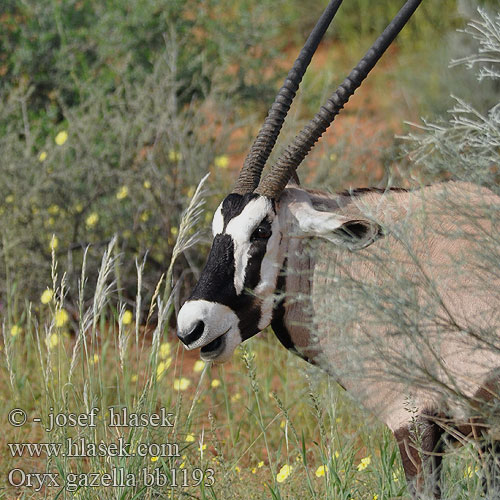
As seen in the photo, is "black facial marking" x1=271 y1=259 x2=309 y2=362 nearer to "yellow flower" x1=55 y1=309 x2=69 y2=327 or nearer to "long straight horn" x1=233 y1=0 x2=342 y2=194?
"long straight horn" x1=233 y1=0 x2=342 y2=194

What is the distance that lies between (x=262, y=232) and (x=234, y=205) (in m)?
0.14

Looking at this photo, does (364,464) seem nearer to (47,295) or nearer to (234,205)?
(234,205)

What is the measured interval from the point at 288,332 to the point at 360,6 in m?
9.18

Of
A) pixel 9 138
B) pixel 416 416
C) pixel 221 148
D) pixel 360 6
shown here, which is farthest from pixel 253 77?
pixel 360 6

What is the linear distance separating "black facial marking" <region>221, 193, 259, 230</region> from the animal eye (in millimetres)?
91

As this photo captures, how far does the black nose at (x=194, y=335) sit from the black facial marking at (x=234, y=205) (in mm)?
373

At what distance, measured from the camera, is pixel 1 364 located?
4.26 meters

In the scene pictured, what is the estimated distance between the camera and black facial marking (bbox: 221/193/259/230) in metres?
3.16

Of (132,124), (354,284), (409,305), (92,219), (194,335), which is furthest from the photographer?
(132,124)

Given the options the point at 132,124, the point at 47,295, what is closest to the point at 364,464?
the point at 47,295

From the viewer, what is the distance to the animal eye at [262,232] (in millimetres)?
3155

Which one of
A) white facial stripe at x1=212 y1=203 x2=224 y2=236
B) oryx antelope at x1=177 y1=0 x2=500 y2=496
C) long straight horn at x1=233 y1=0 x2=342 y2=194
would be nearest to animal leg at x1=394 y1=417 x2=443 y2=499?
oryx antelope at x1=177 y1=0 x2=500 y2=496

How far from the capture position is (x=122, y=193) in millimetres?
5305

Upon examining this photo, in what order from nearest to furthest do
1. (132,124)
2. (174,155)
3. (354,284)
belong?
(354,284) < (174,155) < (132,124)
